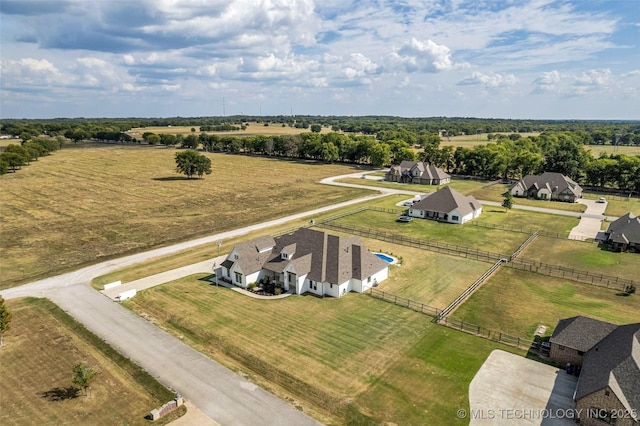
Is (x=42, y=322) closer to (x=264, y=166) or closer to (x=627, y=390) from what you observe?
(x=627, y=390)

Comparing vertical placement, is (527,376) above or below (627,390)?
below

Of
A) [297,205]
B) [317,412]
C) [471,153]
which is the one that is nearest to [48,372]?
[317,412]

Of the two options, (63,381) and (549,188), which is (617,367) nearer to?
(63,381)

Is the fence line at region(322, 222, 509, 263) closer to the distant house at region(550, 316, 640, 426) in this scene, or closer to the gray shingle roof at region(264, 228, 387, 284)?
the gray shingle roof at region(264, 228, 387, 284)

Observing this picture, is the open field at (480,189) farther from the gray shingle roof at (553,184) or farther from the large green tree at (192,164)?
the large green tree at (192,164)

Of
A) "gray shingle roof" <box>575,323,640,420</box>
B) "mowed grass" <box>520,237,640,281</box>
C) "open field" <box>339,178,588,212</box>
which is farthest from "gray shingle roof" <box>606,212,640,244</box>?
"gray shingle roof" <box>575,323,640,420</box>

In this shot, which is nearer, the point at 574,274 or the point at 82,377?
the point at 82,377

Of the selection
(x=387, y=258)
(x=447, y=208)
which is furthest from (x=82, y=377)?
(x=447, y=208)
